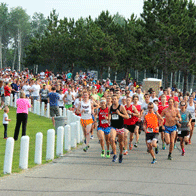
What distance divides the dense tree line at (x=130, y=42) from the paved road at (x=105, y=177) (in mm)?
37759

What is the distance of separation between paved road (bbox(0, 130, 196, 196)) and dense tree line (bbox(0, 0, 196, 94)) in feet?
124

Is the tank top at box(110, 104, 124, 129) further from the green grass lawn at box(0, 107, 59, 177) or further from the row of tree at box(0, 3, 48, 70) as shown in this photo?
the row of tree at box(0, 3, 48, 70)

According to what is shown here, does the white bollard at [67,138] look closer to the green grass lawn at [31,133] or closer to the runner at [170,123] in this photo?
the green grass lawn at [31,133]

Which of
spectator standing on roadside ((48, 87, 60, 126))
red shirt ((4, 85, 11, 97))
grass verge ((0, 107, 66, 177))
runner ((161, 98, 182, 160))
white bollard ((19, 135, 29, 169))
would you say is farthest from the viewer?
red shirt ((4, 85, 11, 97))

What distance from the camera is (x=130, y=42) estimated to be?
61812mm

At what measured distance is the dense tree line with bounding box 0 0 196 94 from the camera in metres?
52.4

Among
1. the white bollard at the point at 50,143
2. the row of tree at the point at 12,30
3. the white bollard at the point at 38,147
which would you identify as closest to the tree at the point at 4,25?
the row of tree at the point at 12,30

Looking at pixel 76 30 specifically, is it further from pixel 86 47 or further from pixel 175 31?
pixel 175 31

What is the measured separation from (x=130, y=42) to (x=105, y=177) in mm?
51443

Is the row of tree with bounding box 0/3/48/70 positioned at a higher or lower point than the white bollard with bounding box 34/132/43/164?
higher

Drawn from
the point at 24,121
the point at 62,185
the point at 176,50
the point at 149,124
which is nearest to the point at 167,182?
the point at 62,185

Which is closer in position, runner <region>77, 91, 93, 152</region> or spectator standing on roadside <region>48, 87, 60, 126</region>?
runner <region>77, 91, 93, 152</region>

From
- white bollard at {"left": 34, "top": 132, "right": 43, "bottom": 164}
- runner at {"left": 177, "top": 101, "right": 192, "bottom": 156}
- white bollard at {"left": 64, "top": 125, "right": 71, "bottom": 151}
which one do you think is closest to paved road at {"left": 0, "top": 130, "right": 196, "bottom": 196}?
white bollard at {"left": 34, "top": 132, "right": 43, "bottom": 164}

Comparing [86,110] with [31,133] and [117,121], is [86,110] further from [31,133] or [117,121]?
[31,133]
